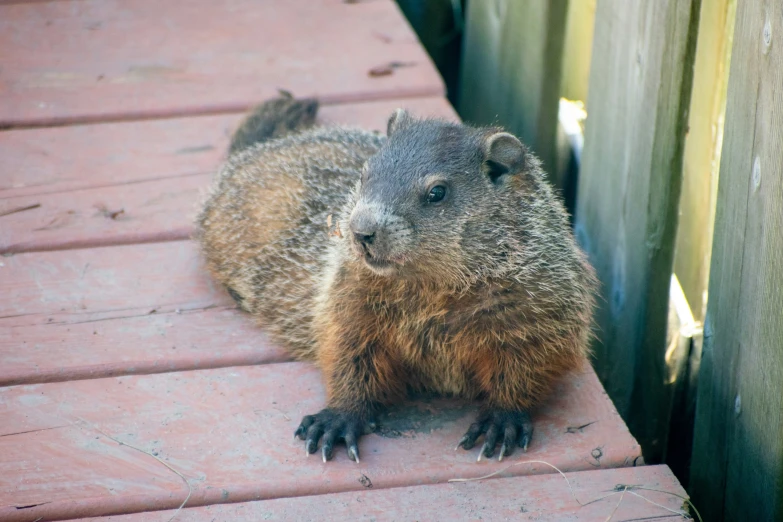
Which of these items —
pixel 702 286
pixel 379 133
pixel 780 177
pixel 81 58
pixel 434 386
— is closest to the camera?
pixel 780 177

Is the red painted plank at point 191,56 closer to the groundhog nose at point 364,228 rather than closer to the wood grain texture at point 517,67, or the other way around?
the wood grain texture at point 517,67

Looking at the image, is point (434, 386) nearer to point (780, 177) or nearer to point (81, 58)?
point (780, 177)

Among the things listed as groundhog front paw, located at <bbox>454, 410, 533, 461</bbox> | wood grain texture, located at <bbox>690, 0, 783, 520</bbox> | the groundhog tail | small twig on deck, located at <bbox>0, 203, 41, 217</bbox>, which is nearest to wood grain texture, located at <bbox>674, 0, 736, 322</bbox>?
wood grain texture, located at <bbox>690, 0, 783, 520</bbox>

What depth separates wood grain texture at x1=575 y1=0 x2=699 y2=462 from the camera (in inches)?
124

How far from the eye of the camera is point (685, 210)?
3.65 meters

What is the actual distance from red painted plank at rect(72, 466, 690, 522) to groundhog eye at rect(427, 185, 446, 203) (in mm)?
878

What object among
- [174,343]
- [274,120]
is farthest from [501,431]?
[274,120]

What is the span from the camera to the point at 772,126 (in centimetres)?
243

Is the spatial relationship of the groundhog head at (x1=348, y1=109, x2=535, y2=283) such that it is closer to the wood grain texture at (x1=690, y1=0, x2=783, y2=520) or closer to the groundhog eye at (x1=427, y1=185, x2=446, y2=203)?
the groundhog eye at (x1=427, y1=185, x2=446, y2=203)

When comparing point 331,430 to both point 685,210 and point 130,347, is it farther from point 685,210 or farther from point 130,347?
point 685,210

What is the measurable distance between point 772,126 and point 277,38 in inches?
140

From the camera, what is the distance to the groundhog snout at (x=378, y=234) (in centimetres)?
271

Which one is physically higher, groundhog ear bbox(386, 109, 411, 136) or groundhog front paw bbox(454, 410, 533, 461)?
groundhog ear bbox(386, 109, 411, 136)

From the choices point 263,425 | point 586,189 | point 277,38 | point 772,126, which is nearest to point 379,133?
point 586,189
